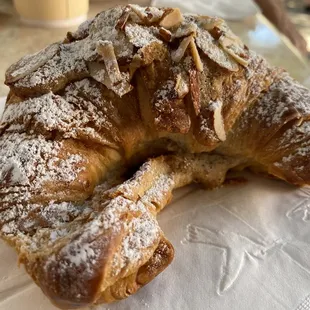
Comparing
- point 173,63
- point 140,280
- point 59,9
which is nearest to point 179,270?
point 140,280

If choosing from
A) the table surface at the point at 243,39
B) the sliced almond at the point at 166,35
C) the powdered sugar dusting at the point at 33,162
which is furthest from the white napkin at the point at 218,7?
the powdered sugar dusting at the point at 33,162

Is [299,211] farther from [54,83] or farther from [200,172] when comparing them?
[54,83]

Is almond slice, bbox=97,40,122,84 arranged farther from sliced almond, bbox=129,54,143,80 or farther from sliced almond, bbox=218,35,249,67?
sliced almond, bbox=218,35,249,67

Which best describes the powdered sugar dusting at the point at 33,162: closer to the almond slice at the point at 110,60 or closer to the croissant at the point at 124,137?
the croissant at the point at 124,137

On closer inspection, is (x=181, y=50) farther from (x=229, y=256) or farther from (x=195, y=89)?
(x=229, y=256)

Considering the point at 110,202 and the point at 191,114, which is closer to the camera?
the point at 110,202

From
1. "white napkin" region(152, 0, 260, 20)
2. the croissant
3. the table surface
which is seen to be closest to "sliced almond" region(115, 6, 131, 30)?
the croissant

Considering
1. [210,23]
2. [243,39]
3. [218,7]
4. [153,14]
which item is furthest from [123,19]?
[218,7]
